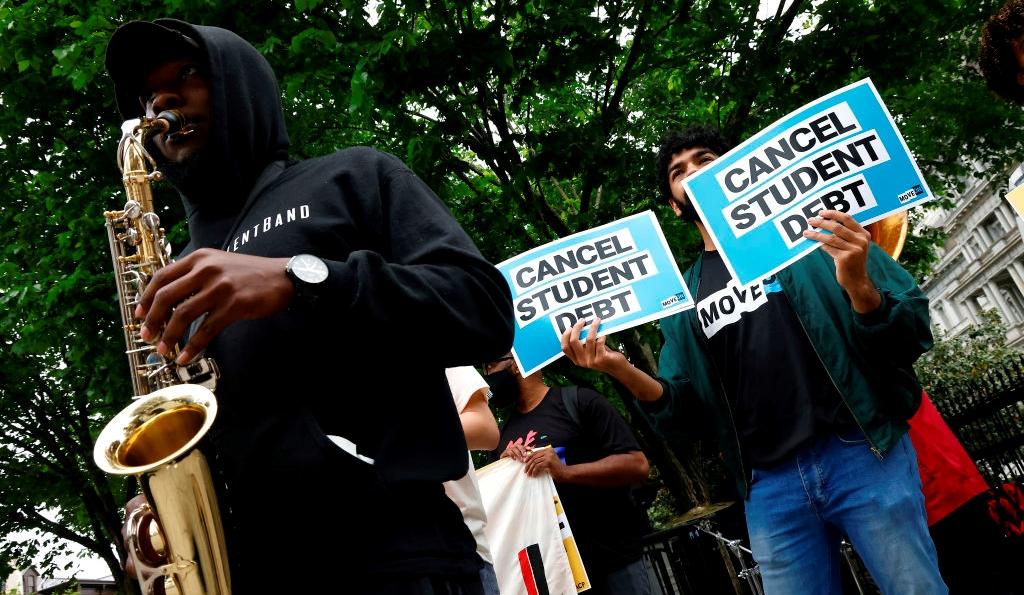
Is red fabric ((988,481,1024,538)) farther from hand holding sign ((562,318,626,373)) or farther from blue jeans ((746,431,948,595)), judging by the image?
hand holding sign ((562,318,626,373))

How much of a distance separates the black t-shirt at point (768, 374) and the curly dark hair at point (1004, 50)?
1.20 m

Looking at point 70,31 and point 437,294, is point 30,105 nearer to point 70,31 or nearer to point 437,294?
point 70,31

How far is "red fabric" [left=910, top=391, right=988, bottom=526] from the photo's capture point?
4.61 metres

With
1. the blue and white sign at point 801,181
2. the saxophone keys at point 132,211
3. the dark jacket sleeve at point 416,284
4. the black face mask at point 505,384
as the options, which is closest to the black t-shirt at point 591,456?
the black face mask at point 505,384

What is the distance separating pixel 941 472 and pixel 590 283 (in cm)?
234

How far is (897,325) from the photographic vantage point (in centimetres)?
302

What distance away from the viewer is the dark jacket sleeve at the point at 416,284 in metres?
1.62

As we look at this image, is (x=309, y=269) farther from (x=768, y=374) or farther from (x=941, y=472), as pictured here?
(x=941, y=472)

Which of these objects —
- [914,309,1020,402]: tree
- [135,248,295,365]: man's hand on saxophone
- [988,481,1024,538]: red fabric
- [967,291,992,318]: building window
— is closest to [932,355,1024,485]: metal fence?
[988,481,1024,538]: red fabric

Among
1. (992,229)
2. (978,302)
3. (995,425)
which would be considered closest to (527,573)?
(995,425)

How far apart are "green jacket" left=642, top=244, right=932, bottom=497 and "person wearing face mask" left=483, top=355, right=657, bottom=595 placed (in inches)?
46.9

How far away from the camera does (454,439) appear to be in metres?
1.77

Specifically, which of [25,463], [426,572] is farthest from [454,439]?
[25,463]

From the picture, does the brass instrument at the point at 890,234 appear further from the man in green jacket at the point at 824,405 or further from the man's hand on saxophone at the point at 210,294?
the man's hand on saxophone at the point at 210,294
